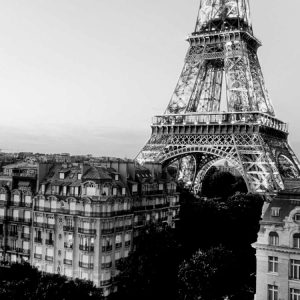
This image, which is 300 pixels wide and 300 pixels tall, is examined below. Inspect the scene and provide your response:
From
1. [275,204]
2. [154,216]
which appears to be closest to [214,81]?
[154,216]

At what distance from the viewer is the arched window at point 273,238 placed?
110 feet

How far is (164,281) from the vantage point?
44406mm

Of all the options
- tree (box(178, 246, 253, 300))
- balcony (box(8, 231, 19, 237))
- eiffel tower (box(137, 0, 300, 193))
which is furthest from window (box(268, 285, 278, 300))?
eiffel tower (box(137, 0, 300, 193))

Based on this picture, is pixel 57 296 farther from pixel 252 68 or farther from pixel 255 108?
pixel 252 68

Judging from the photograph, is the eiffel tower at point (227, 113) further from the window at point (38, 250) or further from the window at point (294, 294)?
the window at point (294, 294)

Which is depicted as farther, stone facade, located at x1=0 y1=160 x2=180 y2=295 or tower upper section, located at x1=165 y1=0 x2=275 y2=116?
tower upper section, located at x1=165 y1=0 x2=275 y2=116

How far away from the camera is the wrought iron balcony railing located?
7094 centimetres

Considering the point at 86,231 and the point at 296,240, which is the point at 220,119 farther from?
the point at 296,240

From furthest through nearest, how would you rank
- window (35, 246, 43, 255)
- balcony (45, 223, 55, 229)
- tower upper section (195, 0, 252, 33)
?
tower upper section (195, 0, 252, 33) < window (35, 246, 43, 255) < balcony (45, 223, 55, 229)

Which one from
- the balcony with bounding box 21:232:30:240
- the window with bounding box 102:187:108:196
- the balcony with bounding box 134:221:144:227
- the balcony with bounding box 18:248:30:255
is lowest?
the balcony with bounding box 18:248:30:255

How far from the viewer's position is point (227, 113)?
72.8 m

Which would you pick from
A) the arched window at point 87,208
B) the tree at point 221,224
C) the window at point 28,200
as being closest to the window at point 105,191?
the arched window at point 87,208

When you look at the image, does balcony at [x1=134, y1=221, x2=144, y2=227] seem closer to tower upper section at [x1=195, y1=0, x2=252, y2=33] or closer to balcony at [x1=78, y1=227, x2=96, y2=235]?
balcony at [x1=78, y1=227, x2=96, y2=235]

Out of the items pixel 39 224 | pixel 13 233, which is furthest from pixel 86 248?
pixel 13 233
